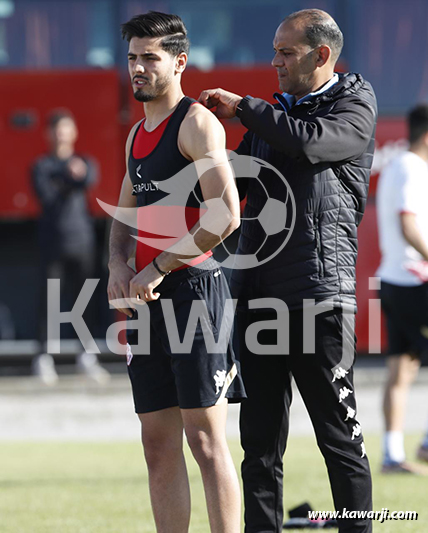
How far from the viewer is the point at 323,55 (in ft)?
12.6

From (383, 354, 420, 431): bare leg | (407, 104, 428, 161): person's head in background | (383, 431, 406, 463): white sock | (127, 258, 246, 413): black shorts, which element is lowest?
(383, 431, 406, 463): white sock

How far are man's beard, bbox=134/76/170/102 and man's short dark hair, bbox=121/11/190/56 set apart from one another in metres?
0.11

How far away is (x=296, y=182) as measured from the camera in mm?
3793

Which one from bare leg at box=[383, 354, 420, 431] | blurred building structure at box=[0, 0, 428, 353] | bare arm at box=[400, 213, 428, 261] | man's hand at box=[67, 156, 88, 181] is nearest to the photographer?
bare arm at box=[400, 213, 428, 261]

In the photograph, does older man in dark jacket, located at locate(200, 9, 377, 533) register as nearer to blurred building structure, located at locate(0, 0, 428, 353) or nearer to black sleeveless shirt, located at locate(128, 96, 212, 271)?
black sleeveless shirt, located at locate(128, 96, 212, 271)

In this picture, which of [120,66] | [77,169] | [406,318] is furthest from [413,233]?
[120,66]

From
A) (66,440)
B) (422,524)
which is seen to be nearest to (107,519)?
(422,524)

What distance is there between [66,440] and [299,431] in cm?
192

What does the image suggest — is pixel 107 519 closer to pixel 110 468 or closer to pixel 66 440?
pixel 110 468

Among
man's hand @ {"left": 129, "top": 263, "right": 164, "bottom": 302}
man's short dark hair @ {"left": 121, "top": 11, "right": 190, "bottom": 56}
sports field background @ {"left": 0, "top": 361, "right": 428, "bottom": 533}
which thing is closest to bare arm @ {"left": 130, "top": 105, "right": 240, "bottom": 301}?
man's hand @ {"left": 129, "top": 263, "right": 164, "bottom": 302}

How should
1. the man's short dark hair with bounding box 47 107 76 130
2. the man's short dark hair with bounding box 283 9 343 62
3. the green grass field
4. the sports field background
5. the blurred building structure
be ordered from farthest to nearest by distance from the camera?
1. the blurred building structure
2. the man's short dark hair with bounding box 47 107 76 130
3. the sports field background
4. the green grass field
5. the man's short dark hair with bounding box 283 9 343 62

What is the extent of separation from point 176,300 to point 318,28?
1.16 metres

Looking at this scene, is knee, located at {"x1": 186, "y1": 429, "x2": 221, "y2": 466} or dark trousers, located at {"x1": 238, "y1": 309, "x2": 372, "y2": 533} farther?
dark trousers, located at {"x1": 238, "y1": 309, "x2": 372, "y2": 533}

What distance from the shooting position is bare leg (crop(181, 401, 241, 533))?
11.8ft
